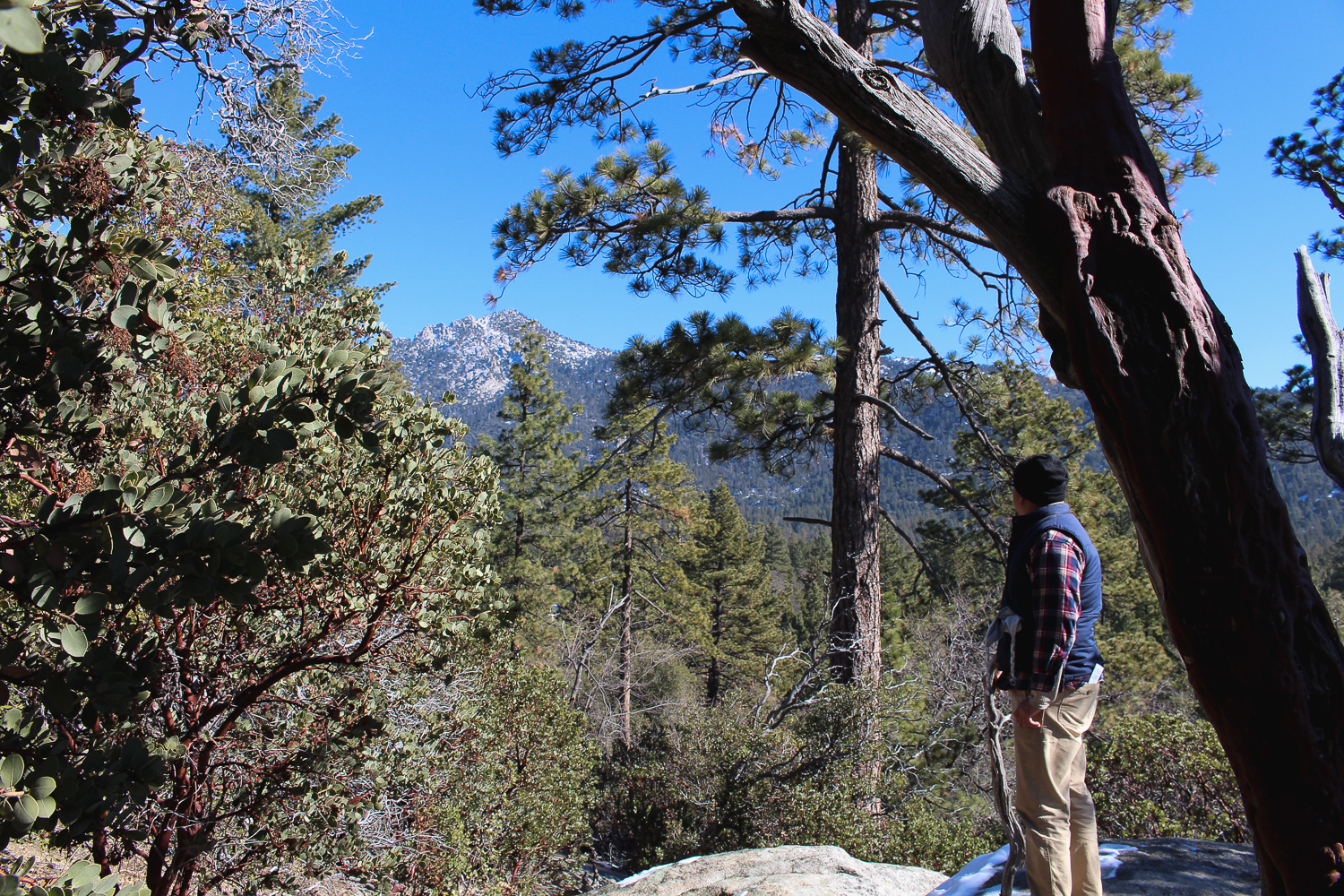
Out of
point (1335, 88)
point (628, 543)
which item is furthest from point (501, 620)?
point (628, 543)

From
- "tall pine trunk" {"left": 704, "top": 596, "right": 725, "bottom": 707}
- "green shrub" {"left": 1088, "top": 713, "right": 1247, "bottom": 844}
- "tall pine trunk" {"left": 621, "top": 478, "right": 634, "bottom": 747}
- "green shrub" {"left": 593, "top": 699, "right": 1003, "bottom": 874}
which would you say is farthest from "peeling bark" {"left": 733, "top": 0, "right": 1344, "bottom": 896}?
"tall pine trunk" {"left": 704, "top": 596, "right": 725, "bottom": 707}

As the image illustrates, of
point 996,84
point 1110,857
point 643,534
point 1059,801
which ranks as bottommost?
point 1110,857

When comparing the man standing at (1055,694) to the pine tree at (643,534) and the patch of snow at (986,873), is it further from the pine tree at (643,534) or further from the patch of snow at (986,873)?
the pine tree at (643,534)

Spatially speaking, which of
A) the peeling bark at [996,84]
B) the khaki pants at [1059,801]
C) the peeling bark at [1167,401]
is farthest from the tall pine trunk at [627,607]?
the peeling bark at [1167,401]

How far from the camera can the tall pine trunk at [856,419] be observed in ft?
21.3

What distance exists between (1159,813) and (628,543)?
16.6 m

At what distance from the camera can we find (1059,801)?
2506 mm

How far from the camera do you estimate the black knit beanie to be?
280cm

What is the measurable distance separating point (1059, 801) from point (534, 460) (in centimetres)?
1894

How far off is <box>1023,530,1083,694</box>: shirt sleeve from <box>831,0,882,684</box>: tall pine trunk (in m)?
3.81

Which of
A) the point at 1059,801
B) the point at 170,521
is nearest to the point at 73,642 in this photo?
the point at 170,521

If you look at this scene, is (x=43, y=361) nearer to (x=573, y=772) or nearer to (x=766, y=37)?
(x=766, y=37)

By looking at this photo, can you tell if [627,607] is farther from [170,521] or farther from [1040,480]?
[170,521]

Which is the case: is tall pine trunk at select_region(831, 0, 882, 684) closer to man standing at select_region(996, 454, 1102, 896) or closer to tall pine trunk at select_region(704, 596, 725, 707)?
man standing at select_region(996, 454, 1102, 896)
